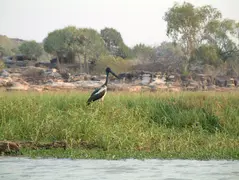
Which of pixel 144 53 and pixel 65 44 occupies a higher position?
pixel 65 44

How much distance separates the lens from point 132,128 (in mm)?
9531

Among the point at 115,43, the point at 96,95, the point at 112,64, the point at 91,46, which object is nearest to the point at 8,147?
the point at 96,95

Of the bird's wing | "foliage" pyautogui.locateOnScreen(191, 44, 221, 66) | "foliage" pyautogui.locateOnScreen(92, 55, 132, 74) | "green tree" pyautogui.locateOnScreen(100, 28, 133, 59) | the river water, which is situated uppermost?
"green tree" pyautogui.locateOnScreen(100, 28, 133, 59)

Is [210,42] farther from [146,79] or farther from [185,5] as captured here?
[146,79]

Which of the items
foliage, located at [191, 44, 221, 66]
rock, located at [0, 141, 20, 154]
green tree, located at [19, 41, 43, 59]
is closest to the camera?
rock, located at [0, 141, 20, 154]

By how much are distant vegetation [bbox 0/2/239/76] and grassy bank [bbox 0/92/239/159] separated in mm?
23510

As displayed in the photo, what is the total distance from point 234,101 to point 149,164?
513cm

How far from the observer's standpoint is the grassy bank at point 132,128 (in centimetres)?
880

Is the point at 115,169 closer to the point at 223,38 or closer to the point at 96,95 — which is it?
the point at 96,95

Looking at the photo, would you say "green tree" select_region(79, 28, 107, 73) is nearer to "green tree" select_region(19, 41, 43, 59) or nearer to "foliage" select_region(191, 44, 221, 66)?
"green tree" select_region(19, 41, 43, 59)

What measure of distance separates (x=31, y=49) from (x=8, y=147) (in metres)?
41.1

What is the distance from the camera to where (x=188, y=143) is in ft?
30.8

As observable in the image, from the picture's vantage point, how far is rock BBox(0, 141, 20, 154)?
8688mm

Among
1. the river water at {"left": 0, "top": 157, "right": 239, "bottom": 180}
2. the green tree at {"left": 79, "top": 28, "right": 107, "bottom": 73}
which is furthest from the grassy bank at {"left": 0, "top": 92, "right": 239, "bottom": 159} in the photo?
the green tree at {"left": 79, "top": 28, "right": 107, "bottom": 73}
